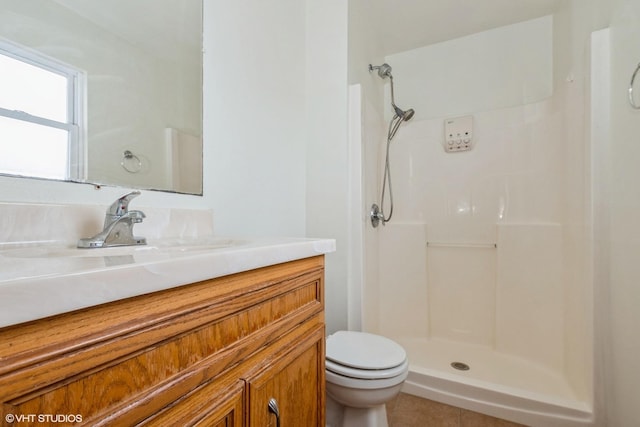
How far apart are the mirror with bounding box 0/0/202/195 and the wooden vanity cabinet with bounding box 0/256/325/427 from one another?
0.55m

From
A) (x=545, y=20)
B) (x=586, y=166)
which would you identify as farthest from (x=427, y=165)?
(x=545, y=20)

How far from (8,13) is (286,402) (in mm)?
1064

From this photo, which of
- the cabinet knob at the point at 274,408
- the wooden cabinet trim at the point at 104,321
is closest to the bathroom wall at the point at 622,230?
the cabinet knob at the point at 274,408

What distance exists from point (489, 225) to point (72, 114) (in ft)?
7.15

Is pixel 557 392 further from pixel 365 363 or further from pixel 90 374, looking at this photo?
pixel 90 374

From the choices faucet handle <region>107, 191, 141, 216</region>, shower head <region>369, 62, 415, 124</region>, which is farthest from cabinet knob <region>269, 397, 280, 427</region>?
shower head <region>369, 62, 415, 124</region>

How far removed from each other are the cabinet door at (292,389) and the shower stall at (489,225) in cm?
77

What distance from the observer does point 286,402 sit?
0.64 m

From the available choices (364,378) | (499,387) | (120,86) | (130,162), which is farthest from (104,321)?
(499,387)

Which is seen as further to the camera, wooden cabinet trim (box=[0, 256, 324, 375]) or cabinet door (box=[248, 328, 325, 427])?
cabinet door (box=[248, 328, 325, 427])

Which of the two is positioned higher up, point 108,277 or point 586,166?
point 586,166

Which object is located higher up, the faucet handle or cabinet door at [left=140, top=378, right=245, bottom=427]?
the faucet handle

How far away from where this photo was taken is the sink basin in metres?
0.54

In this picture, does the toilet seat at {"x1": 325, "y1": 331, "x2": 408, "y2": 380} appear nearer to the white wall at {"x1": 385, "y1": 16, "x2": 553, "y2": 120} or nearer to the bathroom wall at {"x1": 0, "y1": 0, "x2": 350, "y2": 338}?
the bathroom wall at {"x1": 0, "y1": 0, "x2": 350, "y2": 338}
